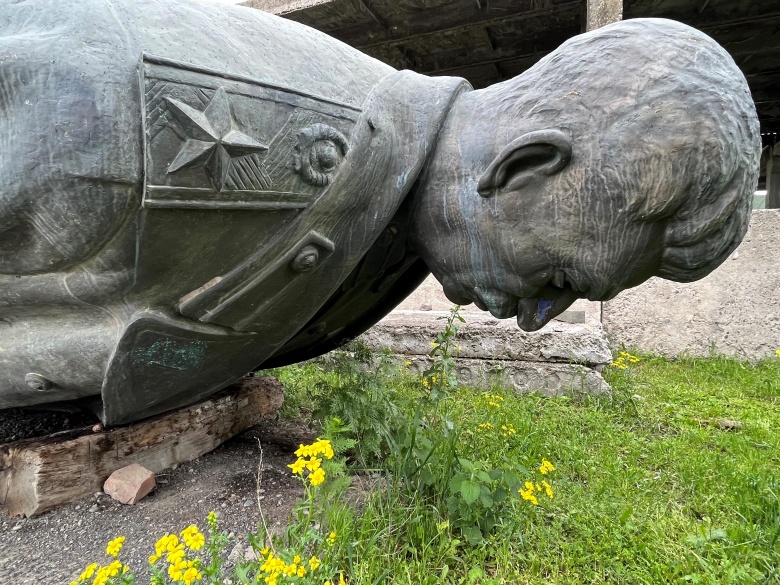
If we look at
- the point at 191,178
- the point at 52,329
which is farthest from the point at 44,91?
the point at 52,329

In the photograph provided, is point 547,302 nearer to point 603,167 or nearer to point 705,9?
point 603,167

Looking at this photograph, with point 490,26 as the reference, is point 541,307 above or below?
below

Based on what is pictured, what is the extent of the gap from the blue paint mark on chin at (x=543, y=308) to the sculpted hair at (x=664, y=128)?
272 mm

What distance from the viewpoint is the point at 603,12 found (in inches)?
149

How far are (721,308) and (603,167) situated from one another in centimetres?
404

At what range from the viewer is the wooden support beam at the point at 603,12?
3.73 meters

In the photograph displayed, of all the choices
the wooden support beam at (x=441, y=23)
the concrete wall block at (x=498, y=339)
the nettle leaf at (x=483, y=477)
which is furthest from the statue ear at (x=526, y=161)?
the wooden support beam at (x=441, y=23)

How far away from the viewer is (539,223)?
103cm

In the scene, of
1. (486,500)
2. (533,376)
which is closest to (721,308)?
(533,376)

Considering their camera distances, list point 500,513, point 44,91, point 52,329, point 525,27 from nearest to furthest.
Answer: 1. point 44,91
2. point 52,329
3. point 500,513
4. point 525,27

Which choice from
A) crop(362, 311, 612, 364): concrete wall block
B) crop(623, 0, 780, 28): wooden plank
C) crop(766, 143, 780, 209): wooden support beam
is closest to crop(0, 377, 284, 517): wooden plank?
crop(362, 311, 612, 364): concrete wall block

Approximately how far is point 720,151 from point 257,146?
826 mm

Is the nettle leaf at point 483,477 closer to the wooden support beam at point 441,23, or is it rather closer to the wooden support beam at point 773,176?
the wooden support beam at point 441,23

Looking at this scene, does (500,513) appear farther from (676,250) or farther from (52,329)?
(52,329)
